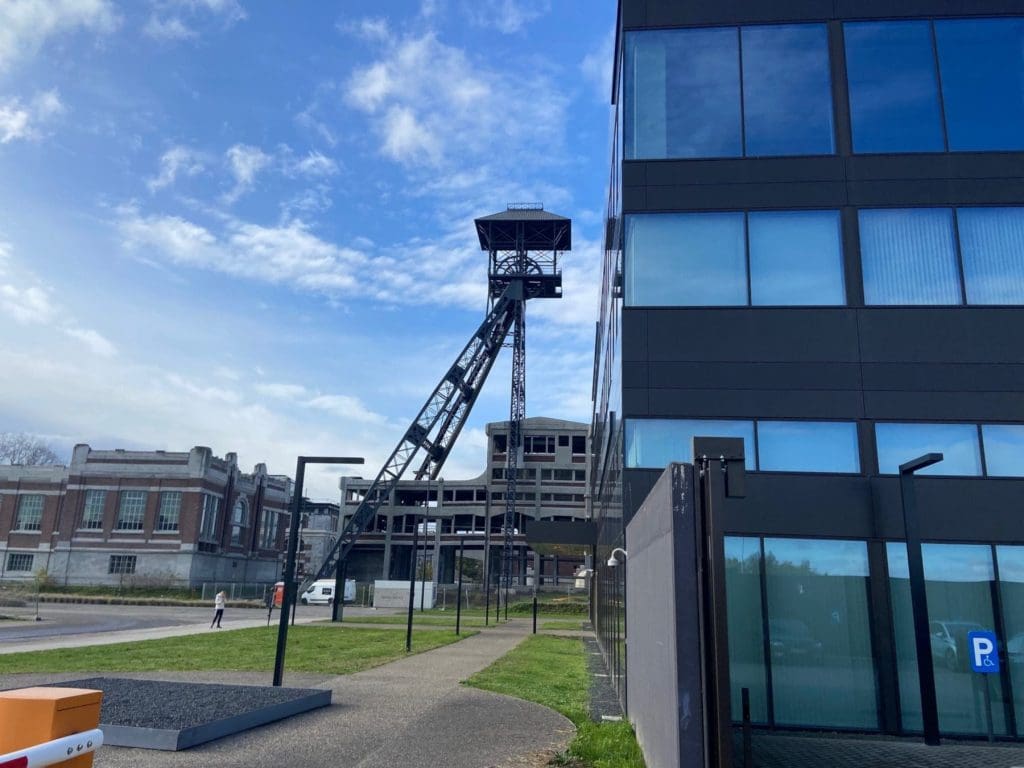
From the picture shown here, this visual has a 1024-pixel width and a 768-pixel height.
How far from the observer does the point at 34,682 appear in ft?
44.5

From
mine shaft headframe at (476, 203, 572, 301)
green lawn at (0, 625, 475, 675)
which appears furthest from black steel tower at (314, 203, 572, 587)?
green lawn at (0, 625, 475, 675)

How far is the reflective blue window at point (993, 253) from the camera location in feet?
46.2

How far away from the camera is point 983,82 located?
15.0 metres

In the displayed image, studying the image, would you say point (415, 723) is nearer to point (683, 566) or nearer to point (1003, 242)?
point (683, 566)

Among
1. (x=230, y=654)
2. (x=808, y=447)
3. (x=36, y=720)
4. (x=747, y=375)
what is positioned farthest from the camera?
(x=230, y=654)

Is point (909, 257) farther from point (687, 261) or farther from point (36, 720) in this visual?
point (36, 720)

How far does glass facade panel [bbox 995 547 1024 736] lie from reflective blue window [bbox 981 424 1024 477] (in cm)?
133

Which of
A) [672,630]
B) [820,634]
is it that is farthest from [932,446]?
[672,630]

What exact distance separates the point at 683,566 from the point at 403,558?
90.5 m

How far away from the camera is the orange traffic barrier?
15.4ft

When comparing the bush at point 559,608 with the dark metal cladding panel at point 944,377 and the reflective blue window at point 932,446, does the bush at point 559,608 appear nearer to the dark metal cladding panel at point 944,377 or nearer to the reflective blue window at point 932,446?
the reflective blue window at point 932,446

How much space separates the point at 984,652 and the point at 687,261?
802 centimetres

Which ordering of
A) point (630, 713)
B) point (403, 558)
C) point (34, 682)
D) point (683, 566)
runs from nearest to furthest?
point (683, 566) → point (630, 713) → point (34, 682) → point (403, 558)

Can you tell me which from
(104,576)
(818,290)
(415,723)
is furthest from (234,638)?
(104,576)
